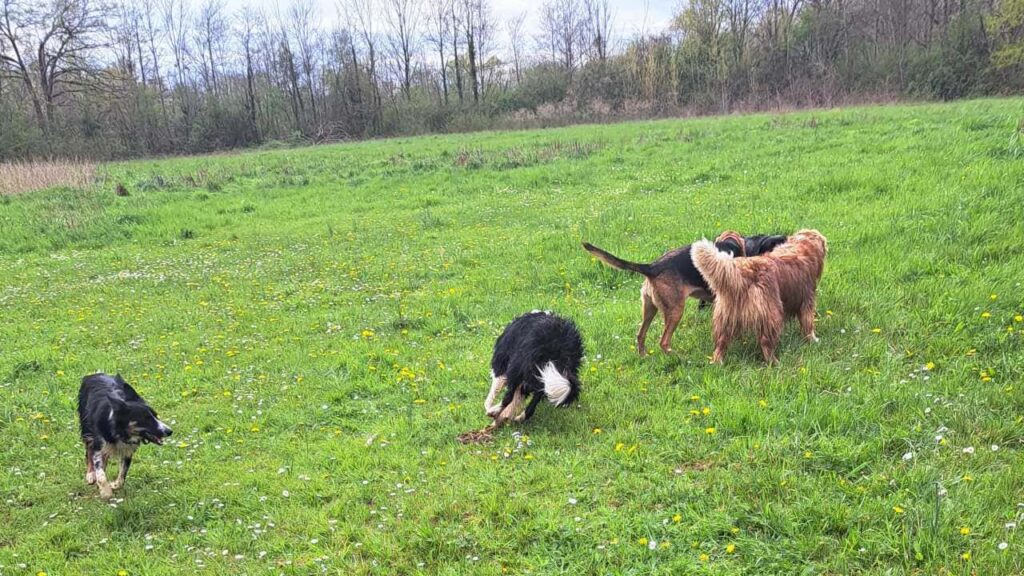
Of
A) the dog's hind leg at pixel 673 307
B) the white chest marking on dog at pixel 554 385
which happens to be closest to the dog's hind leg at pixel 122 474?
the white chest marking on dog at pixel 554 385

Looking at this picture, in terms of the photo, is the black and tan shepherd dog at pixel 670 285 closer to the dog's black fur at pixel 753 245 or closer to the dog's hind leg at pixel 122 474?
the dog's black fur at pixel 753 245

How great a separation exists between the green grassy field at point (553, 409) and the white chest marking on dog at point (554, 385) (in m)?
0.33

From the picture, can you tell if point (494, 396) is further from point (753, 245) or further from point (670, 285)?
point (753, 245)

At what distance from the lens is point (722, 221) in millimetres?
10445

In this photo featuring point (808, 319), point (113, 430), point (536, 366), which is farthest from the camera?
point (808, 319)

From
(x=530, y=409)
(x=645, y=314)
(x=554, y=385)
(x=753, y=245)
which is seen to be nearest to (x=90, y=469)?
(x=530, y=409)

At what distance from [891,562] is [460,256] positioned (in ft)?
29.1

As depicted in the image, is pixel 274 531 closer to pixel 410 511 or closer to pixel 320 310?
pixel 410 511

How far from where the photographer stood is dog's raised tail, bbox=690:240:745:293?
529 cm

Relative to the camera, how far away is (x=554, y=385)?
16.2 feet

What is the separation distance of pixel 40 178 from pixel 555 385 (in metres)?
24.9

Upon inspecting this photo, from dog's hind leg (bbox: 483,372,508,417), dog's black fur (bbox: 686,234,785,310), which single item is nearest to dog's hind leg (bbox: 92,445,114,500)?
dog's hind leg (bbox: 483,372,508,417)

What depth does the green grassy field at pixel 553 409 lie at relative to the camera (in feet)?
11.9

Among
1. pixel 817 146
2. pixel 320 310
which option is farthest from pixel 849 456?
pixel 817 146
